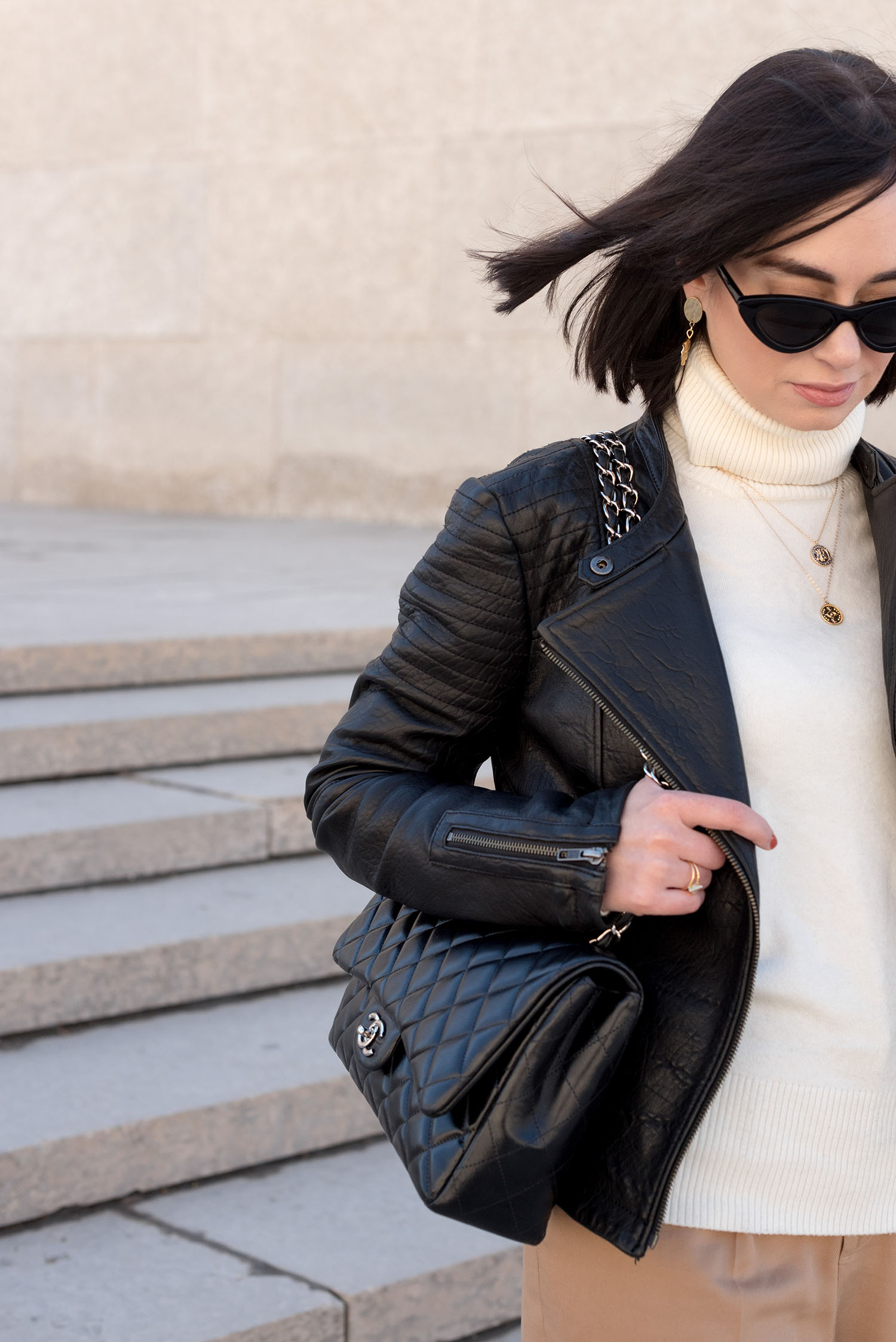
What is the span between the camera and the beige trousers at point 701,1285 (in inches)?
63.1

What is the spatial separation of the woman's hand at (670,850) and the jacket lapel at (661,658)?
44mm

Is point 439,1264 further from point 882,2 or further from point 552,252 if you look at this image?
point 882,2

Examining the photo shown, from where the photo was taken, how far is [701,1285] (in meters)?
1.60

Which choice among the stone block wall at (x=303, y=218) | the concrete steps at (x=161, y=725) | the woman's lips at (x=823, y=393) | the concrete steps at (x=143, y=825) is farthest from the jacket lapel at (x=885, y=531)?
the stone block wall at (x=303, y=218)

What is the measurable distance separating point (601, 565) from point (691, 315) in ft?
1.17

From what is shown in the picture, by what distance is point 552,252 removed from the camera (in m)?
1.75

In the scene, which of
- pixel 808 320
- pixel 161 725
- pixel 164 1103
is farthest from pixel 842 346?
pixel 161 725

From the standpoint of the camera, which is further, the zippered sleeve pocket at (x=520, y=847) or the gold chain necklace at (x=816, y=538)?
the gold chain necklace at (x=816, y=538)

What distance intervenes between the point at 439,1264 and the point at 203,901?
1.14 metres

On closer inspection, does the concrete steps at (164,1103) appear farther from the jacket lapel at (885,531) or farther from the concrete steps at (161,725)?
the jacket lapel at (885,531)

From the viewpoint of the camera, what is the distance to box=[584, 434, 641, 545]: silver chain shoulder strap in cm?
163

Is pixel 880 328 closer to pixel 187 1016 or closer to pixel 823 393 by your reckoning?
pixel 823 393

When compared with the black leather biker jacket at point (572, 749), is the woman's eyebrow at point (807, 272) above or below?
above

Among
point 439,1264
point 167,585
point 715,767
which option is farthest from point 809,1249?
point 167,585
